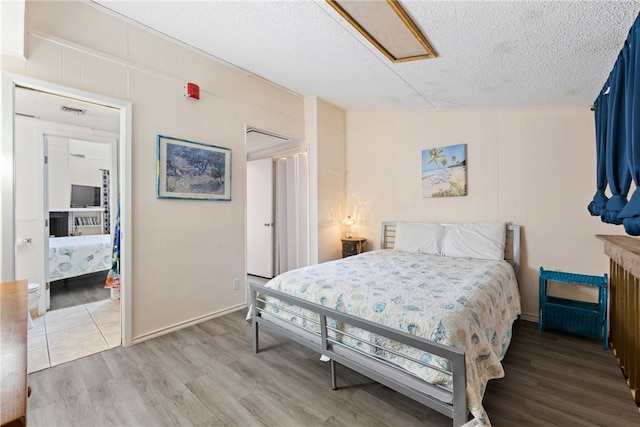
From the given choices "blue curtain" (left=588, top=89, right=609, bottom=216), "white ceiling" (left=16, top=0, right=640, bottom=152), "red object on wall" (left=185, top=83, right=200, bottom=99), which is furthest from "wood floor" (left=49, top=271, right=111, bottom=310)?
"blue curtain" (left=588, top=89, right=609, bottom=216)

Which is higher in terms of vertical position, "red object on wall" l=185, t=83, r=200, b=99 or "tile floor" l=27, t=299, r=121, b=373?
"red object on wall" l=185, t=83, r=200, b=99

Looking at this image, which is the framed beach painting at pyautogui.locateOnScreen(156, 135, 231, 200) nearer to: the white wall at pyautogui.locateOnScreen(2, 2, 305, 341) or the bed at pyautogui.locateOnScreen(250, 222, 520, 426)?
the white wall at pyautogui.locateOnScreen(2, 2, 305, 341)

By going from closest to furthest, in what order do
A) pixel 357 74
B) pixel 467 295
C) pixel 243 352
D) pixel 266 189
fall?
pixel 467 295 → pixel 243 352 → pixel 357 74 → pixel 266 189

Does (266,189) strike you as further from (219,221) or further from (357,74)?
(357,74)

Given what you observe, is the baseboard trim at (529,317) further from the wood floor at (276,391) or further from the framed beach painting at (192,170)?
the framed beach painting at (192,170)

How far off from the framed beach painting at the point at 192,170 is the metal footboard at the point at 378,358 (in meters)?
1.24

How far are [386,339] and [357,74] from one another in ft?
8.06

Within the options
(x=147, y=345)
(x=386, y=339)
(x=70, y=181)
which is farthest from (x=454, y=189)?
(x=70, y=181)

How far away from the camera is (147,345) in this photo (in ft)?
7.87

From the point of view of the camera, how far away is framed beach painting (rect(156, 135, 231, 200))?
2611 millimetres

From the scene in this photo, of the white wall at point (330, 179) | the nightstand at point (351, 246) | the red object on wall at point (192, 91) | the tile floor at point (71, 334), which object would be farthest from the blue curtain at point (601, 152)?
the tile floor at point (71, 334)

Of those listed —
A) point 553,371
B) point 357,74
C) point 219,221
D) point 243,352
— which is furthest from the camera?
point 219,221

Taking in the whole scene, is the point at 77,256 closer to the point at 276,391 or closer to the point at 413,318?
the point at 276,391

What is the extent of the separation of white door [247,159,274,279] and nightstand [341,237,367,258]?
1.29m
